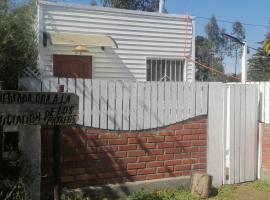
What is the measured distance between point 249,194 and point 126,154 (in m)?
2.12

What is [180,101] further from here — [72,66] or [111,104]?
[72,66]

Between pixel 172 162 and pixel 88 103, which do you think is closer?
pixel 88 103

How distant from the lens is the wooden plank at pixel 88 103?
6227mm

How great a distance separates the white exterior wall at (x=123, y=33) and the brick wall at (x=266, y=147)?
15.8 feet

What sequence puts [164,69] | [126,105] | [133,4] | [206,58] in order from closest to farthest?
[126,105], [164,69], [133,4], [206,58]

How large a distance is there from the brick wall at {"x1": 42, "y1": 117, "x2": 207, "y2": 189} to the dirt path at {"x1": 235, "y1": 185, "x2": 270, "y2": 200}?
26.4 inches

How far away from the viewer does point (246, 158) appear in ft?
25.7

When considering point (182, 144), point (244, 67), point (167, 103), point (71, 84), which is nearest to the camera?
point (71, 84)

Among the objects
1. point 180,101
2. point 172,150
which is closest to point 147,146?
point 172,150

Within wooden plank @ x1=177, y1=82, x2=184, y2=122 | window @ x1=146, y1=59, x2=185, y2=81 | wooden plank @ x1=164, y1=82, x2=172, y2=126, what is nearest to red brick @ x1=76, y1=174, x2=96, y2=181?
wooden plank @ x1=164, y1=82, x2=172, y2=126

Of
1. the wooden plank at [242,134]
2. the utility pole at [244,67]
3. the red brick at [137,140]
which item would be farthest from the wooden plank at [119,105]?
the utility pole at [244,67]

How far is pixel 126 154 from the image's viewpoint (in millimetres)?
6641

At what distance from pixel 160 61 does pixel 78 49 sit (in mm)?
2799

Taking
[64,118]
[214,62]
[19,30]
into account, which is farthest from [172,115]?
[214,62]
